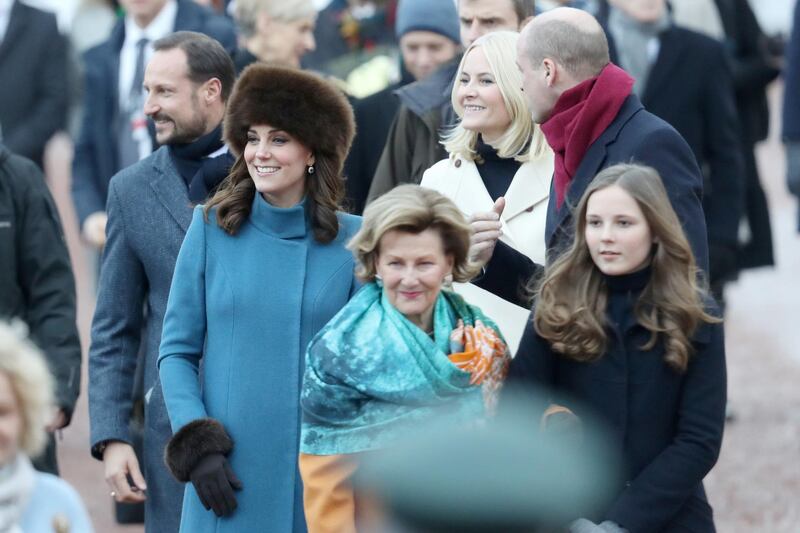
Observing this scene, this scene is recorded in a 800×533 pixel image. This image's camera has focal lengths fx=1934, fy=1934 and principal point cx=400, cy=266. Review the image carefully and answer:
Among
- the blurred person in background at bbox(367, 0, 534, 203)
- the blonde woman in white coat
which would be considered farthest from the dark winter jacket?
the blonde woman in white coat

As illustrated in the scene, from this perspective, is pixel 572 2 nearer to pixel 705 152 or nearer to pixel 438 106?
pixel 705 152

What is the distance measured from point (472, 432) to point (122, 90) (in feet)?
17.5

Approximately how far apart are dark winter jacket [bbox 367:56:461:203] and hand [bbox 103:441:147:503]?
1506 mm

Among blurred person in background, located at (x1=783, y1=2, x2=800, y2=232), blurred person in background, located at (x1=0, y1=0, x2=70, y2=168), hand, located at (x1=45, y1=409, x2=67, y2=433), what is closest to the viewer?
hand, located at (x1=45, y1=409, x2=67, y2=433)

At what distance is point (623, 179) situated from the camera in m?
4.95

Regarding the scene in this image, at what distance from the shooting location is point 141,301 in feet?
18.5

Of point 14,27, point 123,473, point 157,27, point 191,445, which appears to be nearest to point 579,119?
point 191,445

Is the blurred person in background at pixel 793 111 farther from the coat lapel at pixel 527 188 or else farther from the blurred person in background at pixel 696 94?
the coat lapel at pixel 527 188

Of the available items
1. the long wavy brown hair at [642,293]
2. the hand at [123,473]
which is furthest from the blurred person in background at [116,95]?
the long wavy brown hair at [642,293]

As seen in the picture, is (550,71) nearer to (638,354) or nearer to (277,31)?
(638,354)

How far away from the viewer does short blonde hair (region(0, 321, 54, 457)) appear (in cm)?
382

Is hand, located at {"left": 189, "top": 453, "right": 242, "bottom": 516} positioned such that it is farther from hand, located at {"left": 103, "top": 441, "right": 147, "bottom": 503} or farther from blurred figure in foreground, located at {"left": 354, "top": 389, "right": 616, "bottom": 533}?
blurred figure in foreground, located at {"left": 354, "top": 389, "right": 616, "bottom": 533}

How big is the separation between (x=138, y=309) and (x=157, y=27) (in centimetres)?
309

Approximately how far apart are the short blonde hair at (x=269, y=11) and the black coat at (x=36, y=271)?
6.98 ft
